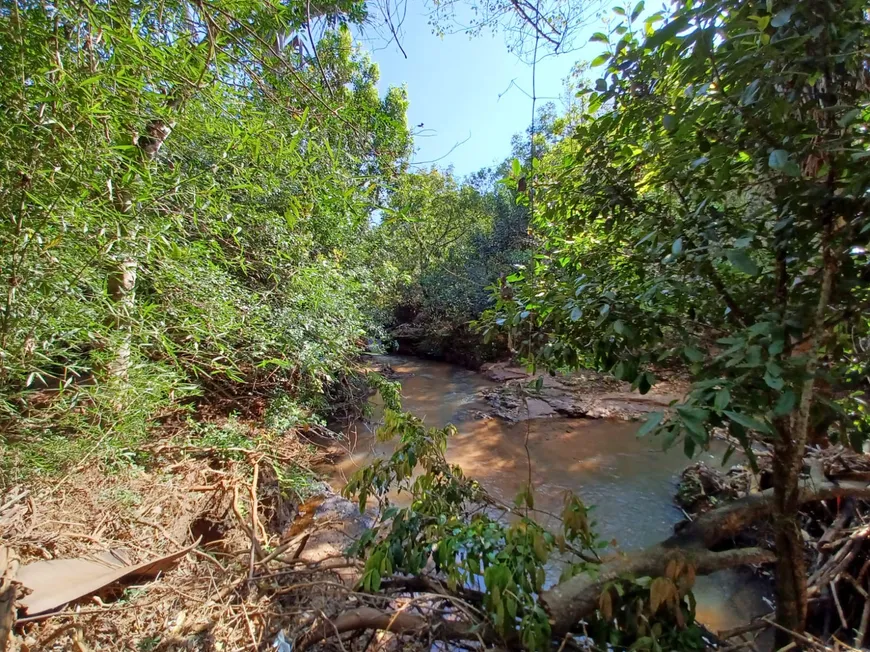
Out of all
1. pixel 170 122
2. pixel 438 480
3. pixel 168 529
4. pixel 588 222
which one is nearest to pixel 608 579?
pixel 438 480

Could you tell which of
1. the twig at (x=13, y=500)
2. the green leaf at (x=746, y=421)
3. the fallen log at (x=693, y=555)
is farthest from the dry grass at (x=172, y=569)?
the green leaf at (x=746, y=421)

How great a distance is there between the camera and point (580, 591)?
1.20m

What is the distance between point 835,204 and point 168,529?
104 inches

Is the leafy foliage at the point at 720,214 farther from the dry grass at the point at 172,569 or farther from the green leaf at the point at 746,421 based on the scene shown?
the dry grass at the point at 172,569

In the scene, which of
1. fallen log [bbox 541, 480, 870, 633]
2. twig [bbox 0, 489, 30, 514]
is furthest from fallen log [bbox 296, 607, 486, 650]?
twig [bbox 0, 489, 30, 514]

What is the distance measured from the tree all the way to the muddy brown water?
1.19 meters

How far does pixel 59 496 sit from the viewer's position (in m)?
1.47

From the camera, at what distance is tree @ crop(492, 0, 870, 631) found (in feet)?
2.71

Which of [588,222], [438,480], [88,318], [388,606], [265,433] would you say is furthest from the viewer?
[265,433]

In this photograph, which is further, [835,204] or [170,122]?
Result: [170,122]

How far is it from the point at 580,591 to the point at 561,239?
1.34 metres

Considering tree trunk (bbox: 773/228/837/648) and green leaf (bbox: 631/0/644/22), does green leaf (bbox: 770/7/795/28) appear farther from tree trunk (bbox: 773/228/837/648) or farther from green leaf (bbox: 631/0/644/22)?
tree trunk (bbox: 773/228/837/648)

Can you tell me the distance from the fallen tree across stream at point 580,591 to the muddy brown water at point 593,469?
566mm

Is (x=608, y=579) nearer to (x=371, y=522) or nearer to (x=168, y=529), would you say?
(x=168, y=529)
